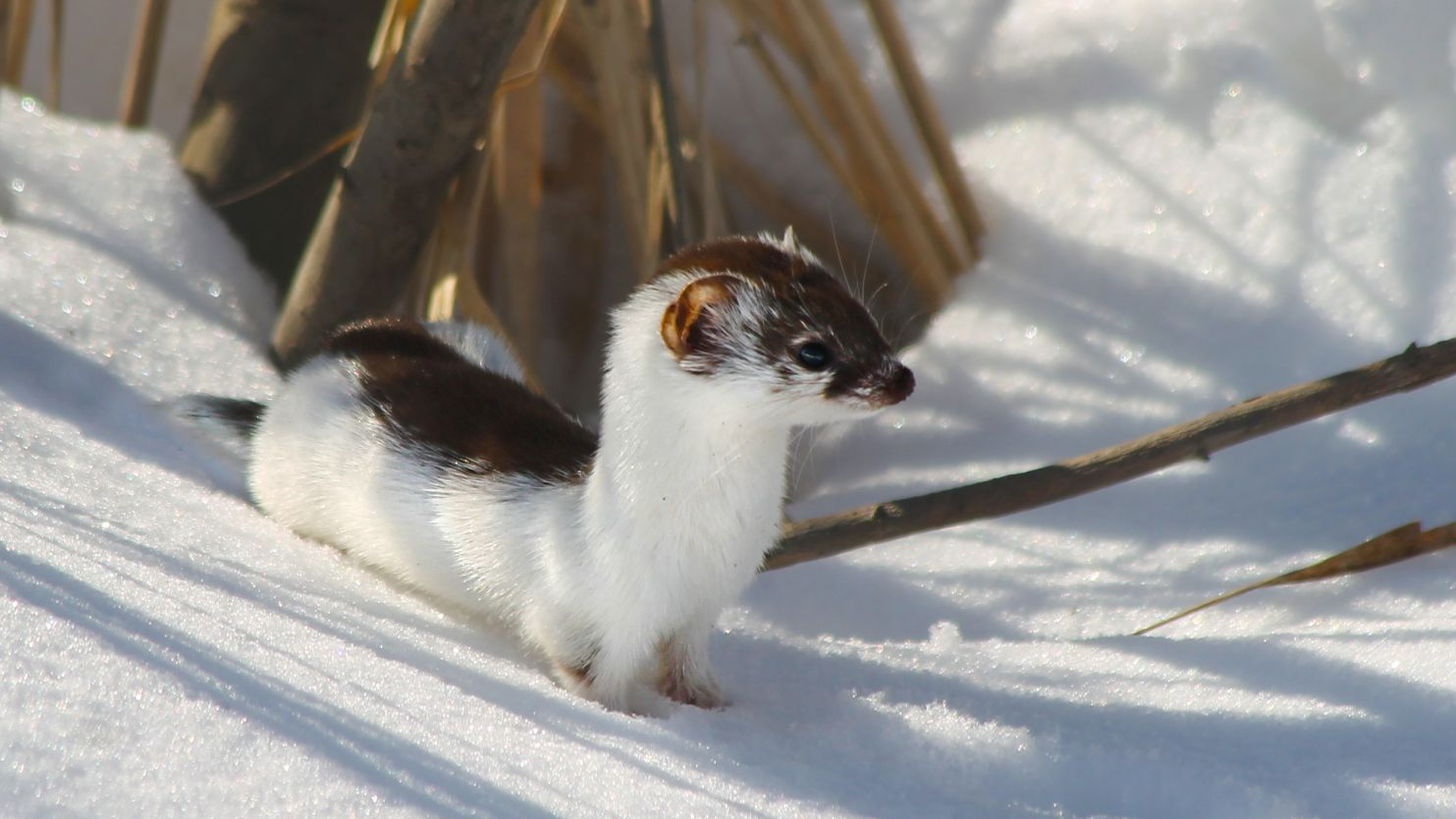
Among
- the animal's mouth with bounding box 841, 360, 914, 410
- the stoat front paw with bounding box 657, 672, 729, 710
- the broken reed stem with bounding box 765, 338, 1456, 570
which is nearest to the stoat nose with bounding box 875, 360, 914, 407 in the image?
the animal's mouth with bounding box 841, 360, 914, 410

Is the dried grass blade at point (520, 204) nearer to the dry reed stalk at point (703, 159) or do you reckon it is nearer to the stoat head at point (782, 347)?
the dry reed stalk at point (703, 159)

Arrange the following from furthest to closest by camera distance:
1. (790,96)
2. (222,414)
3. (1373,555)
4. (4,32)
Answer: (4,32)
(790,96)
(222,414)
(1373,555)

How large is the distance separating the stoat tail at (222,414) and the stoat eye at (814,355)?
2.94ft

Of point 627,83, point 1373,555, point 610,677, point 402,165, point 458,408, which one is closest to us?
point 610,677

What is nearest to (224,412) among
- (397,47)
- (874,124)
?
(397,47)

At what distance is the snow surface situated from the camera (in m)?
1.06

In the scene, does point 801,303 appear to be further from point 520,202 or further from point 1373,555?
point 520,202

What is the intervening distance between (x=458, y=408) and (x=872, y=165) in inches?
35.4

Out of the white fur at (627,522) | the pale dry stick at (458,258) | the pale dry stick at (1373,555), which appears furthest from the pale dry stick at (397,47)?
the pale dry stick at (1373,555)

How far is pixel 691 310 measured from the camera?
4.17ft

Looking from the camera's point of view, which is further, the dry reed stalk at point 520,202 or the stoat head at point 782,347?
the dry reed stalk at point 520,202

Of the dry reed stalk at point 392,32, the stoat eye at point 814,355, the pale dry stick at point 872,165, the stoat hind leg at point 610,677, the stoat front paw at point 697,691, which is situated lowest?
Result: the stoat hind leg at point 610,677

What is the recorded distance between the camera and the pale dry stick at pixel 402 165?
5.99 feet

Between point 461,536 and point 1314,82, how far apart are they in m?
1.47
